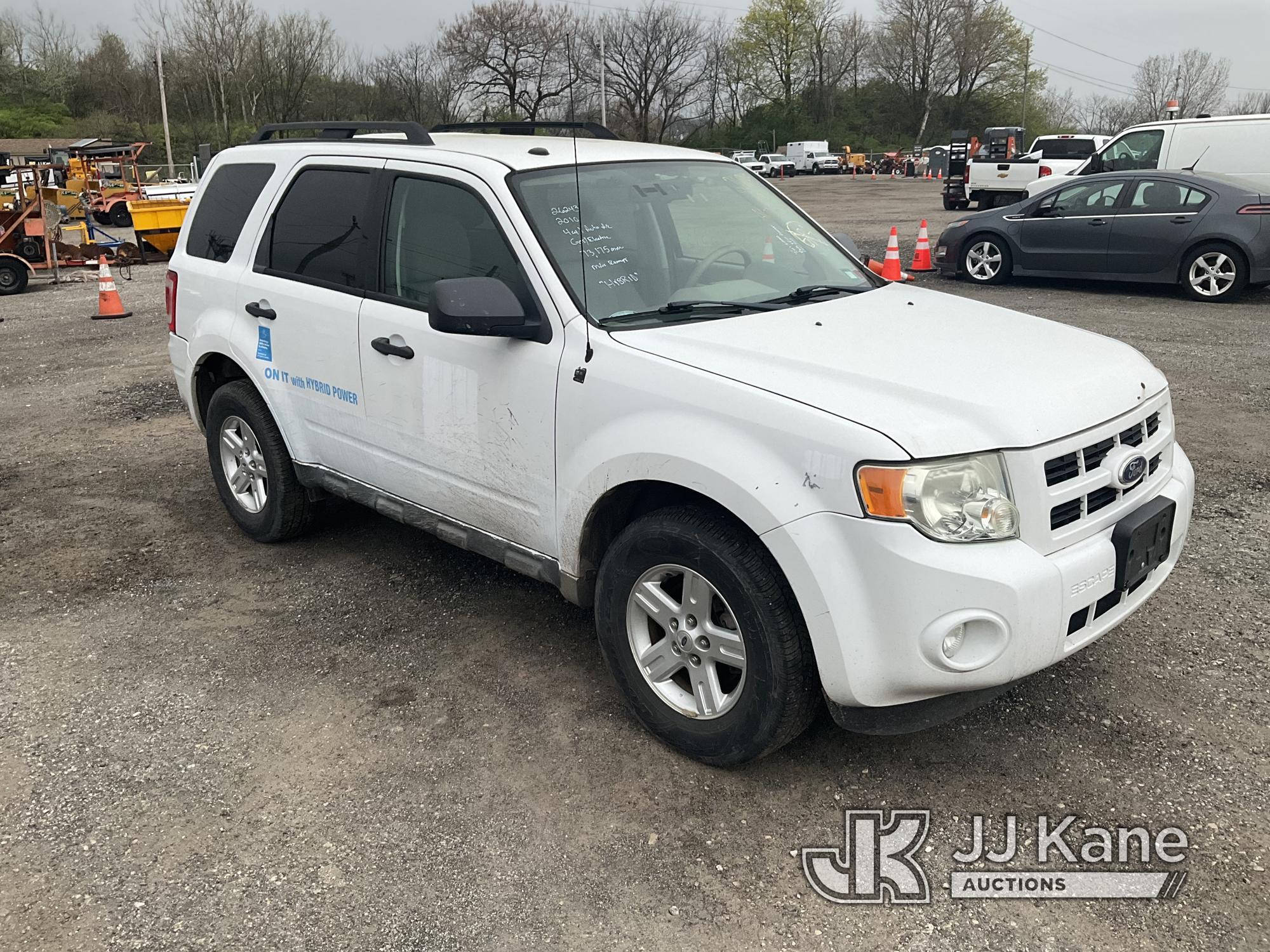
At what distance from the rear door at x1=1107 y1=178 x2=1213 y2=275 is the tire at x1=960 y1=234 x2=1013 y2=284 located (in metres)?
1.35

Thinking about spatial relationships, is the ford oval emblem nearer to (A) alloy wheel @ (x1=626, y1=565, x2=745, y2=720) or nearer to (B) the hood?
(B) the hood

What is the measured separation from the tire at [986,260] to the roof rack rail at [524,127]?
9.59 m

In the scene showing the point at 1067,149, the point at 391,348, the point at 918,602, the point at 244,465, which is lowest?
the point at 244,465

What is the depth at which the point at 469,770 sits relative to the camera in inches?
132

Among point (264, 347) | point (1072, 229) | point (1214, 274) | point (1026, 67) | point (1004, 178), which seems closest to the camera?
point (264, 347)

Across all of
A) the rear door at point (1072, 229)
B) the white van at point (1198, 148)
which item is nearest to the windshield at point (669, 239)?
the rear door at point (1072, 229)

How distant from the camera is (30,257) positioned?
17.7 meters

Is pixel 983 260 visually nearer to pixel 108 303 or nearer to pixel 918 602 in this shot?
pixel 108 303

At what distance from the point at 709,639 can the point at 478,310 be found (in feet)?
4.21

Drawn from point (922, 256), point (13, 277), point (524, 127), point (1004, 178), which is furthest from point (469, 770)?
point (1004, 178)

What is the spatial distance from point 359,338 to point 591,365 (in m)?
1.30

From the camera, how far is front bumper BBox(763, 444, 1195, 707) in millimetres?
2684

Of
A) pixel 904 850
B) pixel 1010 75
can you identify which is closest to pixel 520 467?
pixel 904 850

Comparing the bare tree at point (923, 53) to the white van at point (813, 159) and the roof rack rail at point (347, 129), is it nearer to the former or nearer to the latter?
the white van at point (813, 159)
